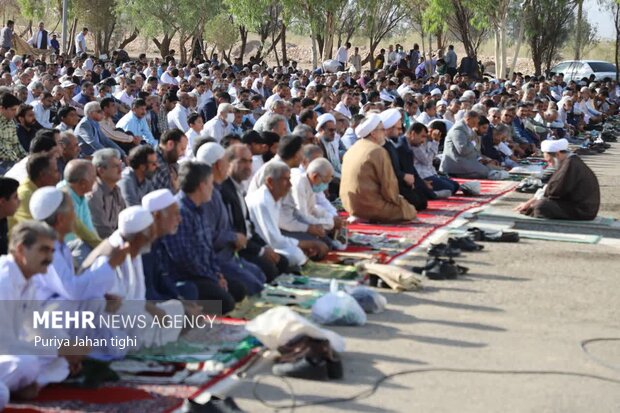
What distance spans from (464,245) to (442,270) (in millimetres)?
1209

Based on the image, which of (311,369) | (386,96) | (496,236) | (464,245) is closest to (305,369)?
(311,369)

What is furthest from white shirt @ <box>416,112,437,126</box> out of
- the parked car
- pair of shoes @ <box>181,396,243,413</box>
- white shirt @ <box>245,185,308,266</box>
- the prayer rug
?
the parked car

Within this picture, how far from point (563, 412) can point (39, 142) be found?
4717 mm

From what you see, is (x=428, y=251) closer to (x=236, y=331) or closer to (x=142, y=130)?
(x=236, y=331)

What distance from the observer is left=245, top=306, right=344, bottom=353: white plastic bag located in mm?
5637

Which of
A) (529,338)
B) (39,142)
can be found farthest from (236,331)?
(39,142)

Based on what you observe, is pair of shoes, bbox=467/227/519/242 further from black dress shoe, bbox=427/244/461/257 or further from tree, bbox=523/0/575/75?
tree, bbox=523/0/575/75

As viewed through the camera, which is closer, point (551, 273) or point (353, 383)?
point (353, 383)

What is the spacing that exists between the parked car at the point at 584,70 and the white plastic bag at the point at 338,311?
28.5 m

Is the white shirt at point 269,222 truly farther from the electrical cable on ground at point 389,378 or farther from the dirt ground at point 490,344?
the electrical cable on ground at point 389,378

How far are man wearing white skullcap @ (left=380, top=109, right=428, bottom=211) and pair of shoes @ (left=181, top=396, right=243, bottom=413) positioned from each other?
610 centimetres

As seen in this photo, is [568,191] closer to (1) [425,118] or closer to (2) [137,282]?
(1) [425,118]

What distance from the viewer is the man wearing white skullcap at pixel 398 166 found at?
35.4 ft

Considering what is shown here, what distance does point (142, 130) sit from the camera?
42.3ft
